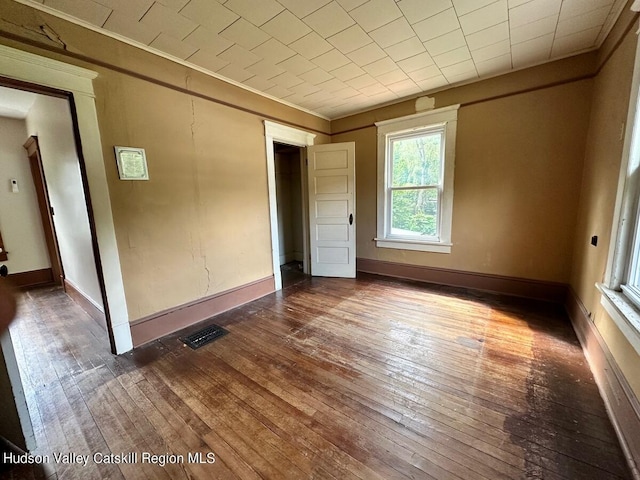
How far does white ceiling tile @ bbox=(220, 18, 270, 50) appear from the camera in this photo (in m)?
1.97

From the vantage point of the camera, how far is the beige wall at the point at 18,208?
12.1ft

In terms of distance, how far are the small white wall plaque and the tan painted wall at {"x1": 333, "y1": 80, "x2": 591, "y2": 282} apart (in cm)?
362

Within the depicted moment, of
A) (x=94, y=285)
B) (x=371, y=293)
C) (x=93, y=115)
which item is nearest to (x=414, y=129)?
(x=371, y=293)

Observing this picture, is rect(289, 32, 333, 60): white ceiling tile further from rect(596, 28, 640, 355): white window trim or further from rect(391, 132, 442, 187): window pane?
rect(596, 28, 640, 355): white window trim

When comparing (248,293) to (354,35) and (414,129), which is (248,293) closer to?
(354,35)

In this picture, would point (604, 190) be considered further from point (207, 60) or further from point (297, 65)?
point (207, 60)

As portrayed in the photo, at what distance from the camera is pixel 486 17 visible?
1.96m

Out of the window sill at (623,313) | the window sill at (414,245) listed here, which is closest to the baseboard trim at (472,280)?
the window sill at (414,245)

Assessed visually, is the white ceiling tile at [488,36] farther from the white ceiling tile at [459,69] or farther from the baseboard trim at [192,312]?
the baseboard trim at [192,312]

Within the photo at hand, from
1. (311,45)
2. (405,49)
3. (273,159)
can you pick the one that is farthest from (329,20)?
(273,159)

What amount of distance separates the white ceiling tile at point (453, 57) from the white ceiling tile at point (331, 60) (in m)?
0.95

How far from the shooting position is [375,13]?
188 centimetres

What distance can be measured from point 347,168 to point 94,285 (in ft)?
11.4

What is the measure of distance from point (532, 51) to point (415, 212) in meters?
2.08
